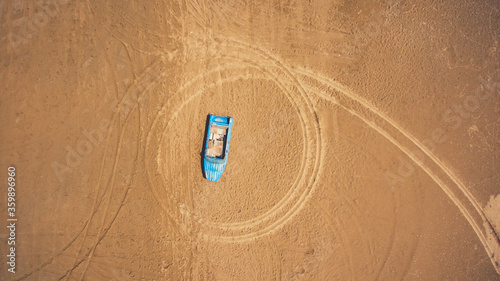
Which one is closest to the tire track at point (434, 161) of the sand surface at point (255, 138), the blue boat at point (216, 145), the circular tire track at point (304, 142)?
the sand surface at point (255, 138)

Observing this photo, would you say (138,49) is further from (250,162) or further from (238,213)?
(238,213)

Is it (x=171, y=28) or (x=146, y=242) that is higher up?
(x=171, y=28)

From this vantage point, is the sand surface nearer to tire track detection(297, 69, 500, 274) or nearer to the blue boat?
tire track detection(297, 69, 500, 274)

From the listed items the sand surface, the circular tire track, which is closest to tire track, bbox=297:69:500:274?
the sand surface

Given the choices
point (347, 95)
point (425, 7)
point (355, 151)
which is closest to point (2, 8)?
point (347, 95)
